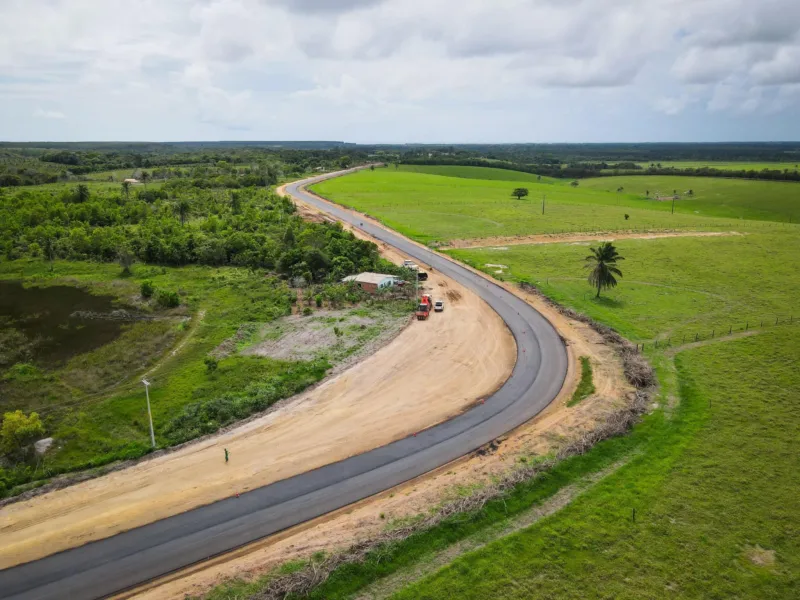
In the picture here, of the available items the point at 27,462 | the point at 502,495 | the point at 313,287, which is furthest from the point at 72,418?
the point at 313,287

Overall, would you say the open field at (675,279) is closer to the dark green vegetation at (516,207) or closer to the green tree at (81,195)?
the dark green vegetation at (516,207)

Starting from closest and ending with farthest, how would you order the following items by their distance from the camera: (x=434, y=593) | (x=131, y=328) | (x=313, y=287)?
(x=434, y=593) → (x=131, y=328) → (x=313, y=287)

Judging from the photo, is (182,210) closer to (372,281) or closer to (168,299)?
(168,299)

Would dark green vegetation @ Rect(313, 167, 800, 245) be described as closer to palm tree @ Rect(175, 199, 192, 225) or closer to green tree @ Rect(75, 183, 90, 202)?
palm tree @ Rect(175, 199, 192, 225)

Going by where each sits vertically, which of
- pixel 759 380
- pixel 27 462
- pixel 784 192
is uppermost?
pixel 784 192

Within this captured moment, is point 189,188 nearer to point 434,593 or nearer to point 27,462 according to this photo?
point 27,462

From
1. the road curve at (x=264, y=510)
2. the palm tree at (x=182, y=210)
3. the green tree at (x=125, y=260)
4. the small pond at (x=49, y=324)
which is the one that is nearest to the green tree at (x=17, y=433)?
the road curve at (x=264, y=510)

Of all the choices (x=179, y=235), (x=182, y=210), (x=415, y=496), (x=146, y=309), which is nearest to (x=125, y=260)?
(x=179, y=235)

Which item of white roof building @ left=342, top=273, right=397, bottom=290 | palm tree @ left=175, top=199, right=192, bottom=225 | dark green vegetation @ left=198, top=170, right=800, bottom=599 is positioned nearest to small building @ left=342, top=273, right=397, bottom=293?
white roof building @ left=342, top=273, right=397, bottom=290
